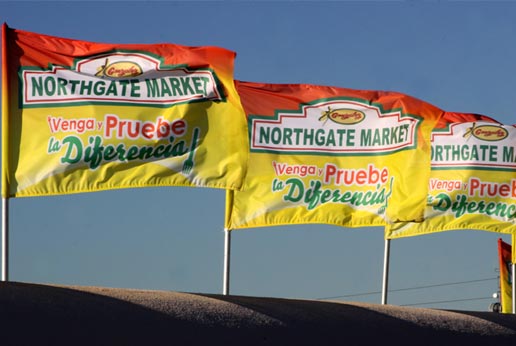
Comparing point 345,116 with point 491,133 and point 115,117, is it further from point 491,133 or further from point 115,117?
point 115,117

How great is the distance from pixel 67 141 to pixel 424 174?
6.30 m

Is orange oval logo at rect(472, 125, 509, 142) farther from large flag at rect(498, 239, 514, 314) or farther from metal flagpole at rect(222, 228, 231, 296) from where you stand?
large flag at rect(498, 239, 514, 314)

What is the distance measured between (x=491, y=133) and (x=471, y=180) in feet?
3.14

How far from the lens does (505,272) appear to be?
34.2m

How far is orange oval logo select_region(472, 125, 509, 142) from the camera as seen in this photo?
933 inches

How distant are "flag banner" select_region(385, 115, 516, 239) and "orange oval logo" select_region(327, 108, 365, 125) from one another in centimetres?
337

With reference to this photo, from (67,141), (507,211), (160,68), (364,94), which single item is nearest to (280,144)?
(364,94)

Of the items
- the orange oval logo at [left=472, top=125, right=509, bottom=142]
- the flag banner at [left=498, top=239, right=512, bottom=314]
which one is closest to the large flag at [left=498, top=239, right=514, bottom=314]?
the flag banner at [left=498, top=239, right=512, bottom=314]

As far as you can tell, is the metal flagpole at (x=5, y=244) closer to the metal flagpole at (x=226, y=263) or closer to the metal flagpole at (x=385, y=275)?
the metal flagpole at (x=226, y=263)

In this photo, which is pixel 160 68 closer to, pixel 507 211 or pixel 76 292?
pixel 76 292

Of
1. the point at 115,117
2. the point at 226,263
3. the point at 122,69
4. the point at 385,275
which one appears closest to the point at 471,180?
the point at 385,275

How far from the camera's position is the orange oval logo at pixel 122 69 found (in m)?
17.7

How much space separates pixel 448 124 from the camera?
23.6 metres

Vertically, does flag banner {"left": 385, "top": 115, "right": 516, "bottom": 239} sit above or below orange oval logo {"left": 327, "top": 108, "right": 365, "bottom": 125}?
below
